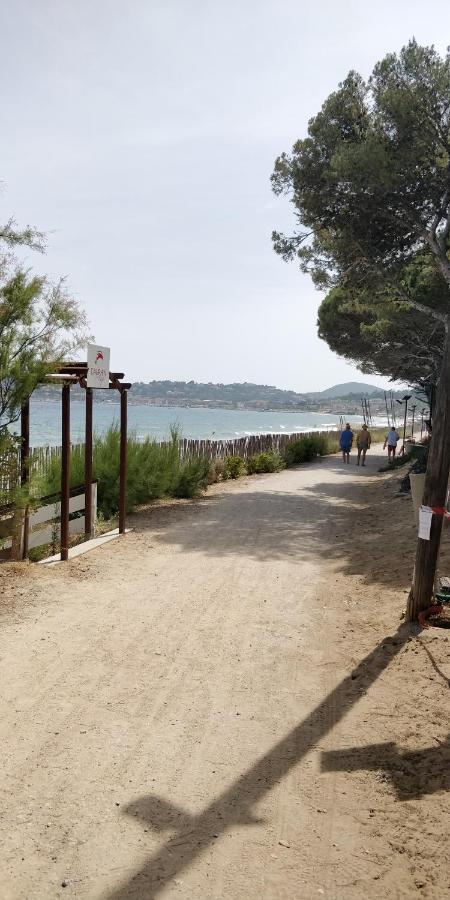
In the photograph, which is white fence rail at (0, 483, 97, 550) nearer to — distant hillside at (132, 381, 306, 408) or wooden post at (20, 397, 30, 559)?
wooden post at (20, 397, 30, 559)

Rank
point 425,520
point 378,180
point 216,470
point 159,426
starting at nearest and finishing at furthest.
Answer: point 425,520, point 378,180, point 216,470, point 159,426

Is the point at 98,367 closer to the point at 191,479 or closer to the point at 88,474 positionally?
the point at 88,474

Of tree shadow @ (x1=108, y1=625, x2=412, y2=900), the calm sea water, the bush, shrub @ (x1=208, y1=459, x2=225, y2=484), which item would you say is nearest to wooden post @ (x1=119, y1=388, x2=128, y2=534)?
the calm sea water

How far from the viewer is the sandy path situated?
8.96 ft

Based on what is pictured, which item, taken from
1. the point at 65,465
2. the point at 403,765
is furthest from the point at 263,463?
the point at 403,765

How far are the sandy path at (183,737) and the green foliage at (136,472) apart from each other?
13.5 ft

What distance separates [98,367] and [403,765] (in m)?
6.31

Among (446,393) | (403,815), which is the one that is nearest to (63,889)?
(403,815)

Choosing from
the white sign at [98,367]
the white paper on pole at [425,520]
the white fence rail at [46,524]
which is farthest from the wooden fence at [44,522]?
the white paper on pole at [425,520]

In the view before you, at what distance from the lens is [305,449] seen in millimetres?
24688

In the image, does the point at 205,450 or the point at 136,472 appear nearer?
the point at 136,472

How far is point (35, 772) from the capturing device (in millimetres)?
3441

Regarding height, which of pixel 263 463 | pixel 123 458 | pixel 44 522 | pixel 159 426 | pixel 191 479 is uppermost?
pixel 123 458

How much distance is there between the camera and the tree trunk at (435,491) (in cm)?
572
